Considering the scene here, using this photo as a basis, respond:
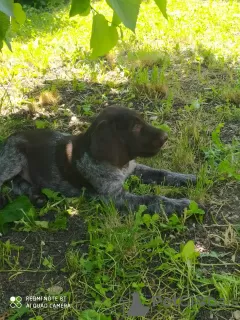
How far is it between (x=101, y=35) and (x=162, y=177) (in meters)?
2.51

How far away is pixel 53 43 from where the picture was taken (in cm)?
853

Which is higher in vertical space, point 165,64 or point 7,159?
point 165,64

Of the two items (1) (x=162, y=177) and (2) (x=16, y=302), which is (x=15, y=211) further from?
(1) (x=162, y=177)

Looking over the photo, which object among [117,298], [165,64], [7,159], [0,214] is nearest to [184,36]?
[165,64]

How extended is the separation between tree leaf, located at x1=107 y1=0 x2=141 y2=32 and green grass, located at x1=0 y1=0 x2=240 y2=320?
2000 mm

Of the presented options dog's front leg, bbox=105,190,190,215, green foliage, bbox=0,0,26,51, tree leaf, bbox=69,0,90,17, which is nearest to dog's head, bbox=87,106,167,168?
dog's front leg, bbox=105,190,190,215

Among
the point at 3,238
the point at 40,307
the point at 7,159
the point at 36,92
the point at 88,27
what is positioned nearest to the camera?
the point at 40,307

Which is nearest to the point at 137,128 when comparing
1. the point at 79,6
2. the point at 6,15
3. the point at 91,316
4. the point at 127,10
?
the point at 91,316

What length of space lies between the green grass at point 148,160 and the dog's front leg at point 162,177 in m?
0.10

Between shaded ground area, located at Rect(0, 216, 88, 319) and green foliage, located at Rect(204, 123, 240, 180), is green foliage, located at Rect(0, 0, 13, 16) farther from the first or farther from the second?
green foliage, located at Rect(204, 123, 240, 180)

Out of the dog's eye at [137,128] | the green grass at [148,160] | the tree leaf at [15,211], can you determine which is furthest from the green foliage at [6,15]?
the green grass at [148,160]

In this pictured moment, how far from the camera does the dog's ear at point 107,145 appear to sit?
3914 millimetres

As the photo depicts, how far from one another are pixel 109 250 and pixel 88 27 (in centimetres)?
725

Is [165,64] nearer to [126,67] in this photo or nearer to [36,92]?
[126,67]
